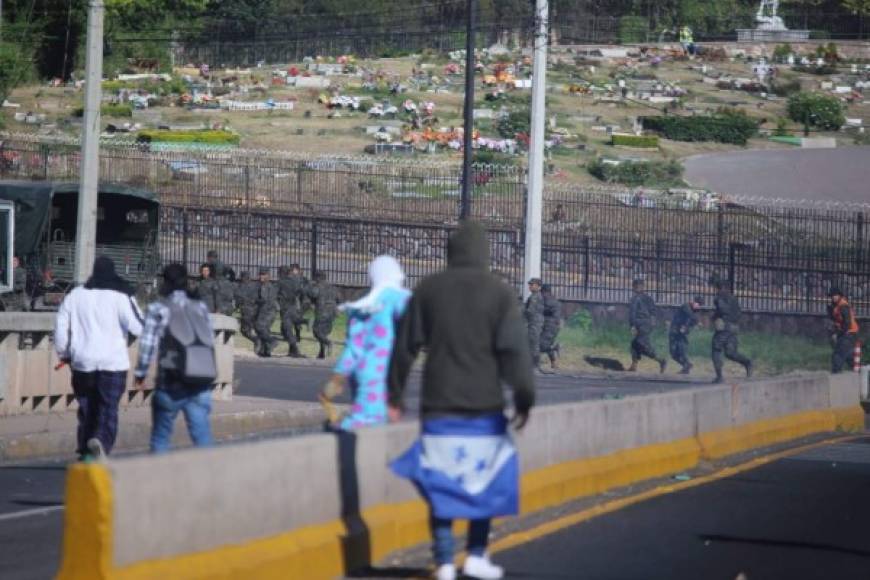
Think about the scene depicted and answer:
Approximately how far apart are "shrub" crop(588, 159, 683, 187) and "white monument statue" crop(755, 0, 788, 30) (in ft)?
96.6

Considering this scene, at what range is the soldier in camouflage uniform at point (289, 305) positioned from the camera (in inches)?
1205

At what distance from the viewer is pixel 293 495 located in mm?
8188

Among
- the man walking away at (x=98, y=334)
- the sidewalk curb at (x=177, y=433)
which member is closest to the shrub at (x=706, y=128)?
the sidewalk curb at (x=177, y=433)

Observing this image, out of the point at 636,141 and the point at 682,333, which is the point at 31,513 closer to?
the point at 682,333

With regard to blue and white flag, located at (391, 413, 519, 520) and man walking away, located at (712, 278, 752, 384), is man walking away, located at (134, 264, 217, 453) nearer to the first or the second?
blue and white flag, located at (391, 413, 519, 520)

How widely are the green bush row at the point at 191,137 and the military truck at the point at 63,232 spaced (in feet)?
64.4

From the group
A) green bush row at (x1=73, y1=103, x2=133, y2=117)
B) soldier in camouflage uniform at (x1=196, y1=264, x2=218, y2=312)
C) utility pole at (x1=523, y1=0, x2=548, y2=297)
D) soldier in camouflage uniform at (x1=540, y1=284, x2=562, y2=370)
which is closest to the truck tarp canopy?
soldier in camouflage uniform at (x1=196, y1=264, x2=218, y2=312)

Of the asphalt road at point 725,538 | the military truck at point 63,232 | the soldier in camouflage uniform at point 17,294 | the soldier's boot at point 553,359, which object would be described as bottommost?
the asphalt road at point 725,538

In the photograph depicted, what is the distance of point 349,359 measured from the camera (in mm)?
10266

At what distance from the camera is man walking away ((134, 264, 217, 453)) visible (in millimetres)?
11405

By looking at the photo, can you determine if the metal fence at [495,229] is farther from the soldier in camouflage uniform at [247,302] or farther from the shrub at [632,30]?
the shrub at [632,30]

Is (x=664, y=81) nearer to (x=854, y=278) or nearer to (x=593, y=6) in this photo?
(x=593, y=6)

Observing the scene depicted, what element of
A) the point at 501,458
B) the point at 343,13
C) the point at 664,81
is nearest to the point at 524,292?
the point at 501,458

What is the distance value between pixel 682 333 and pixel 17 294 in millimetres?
12399
